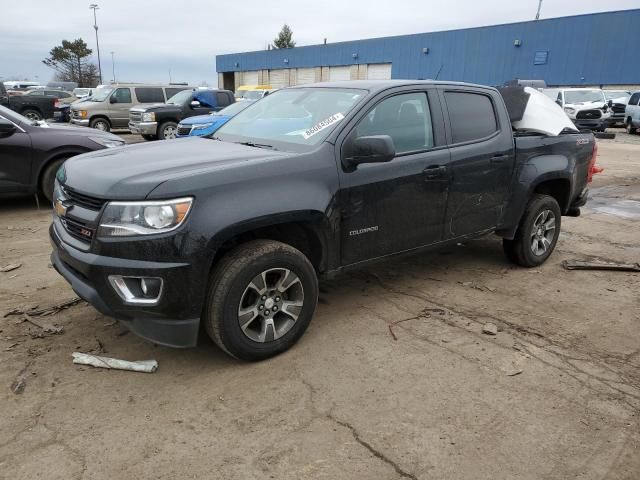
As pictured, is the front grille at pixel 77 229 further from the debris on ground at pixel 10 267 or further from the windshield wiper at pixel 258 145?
the debris on ground at pixel 10 267

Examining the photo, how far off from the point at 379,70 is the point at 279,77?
13.3m

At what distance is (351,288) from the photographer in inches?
181

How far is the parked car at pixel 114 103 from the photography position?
17.7 metres

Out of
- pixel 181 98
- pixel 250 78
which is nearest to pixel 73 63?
pixel 250 78

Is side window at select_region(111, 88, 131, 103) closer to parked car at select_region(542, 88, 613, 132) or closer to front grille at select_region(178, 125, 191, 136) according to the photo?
front grille at select_region(178, 125, 191, 136)

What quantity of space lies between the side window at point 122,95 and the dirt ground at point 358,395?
50.3 ft

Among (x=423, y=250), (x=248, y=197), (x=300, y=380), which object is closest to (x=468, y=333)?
(x=423, y=250)

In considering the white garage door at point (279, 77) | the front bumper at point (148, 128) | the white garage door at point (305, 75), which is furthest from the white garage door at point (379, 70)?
the front bumper at point (148, 128)

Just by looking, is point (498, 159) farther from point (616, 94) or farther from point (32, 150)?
point (616, 94)

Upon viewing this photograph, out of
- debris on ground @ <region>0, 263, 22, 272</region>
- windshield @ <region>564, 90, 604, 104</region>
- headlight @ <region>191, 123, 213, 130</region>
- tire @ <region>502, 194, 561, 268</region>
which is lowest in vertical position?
debris on ground @ <region>0, 263, 22, 272</region>

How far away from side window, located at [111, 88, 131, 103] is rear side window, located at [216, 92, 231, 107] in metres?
4.16

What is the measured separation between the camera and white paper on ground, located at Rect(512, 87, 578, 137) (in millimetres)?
5172

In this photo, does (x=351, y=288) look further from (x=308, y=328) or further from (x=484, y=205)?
(x=484, y=205)

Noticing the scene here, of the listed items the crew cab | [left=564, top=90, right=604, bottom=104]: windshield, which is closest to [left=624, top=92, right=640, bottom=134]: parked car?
[left=564, top=90, right=604, bottom=104]: windshield
